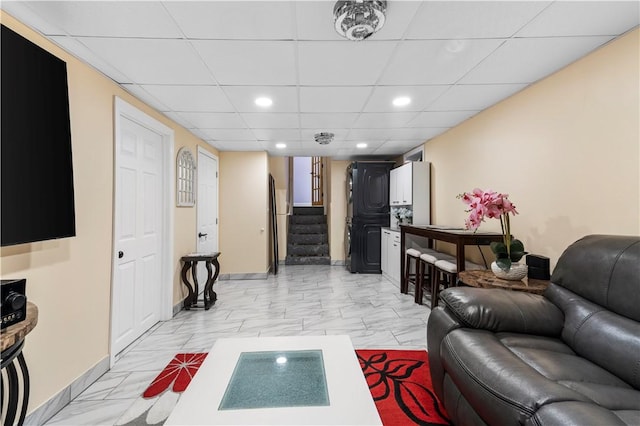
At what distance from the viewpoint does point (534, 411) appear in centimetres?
103

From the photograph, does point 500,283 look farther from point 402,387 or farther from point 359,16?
point 359,16

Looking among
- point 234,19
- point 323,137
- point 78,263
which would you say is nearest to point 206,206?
point 323,137

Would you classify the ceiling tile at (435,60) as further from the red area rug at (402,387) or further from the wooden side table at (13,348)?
the wooden side table at (13,348)

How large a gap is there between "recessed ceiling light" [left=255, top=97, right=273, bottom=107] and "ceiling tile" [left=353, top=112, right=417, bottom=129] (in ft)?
3.56

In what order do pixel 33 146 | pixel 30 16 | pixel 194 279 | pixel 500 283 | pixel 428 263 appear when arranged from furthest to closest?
pixel 194 279 < pixel 428 263 < pixel 500 283 < pixel 30 16 < pixel 33 146

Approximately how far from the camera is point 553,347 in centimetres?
Answer: 162

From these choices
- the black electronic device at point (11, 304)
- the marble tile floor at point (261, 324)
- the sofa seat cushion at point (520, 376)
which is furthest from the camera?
the marble tile floor at point (261, 324)

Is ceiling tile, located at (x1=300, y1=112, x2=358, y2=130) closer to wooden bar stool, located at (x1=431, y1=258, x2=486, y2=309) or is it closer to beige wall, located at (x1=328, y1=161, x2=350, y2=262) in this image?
wooden bar stool, located at (x1=431, y1=258, x2=486, y2=309)

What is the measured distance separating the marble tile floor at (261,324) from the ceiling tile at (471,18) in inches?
101

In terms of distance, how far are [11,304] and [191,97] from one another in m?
2.24

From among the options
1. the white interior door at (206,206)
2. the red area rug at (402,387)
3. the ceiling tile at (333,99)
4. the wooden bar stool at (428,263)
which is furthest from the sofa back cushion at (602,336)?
the white interior door at (206,206)

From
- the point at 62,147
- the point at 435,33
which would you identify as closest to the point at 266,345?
the point at 62,147

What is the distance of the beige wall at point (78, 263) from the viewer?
69.3 inches

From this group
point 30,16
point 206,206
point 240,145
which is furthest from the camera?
point 240,145
